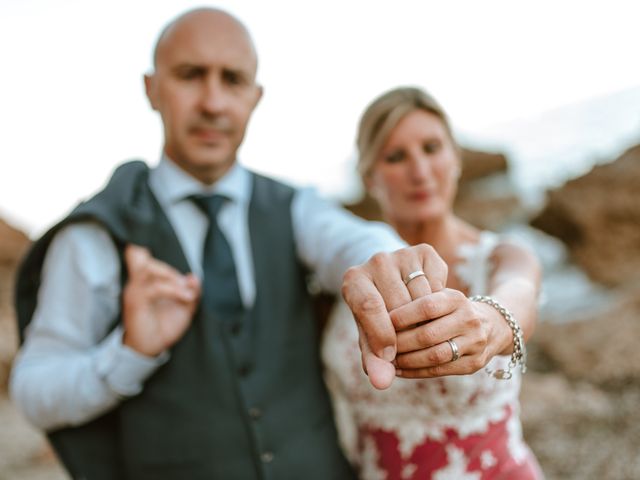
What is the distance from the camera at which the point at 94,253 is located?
141 cm

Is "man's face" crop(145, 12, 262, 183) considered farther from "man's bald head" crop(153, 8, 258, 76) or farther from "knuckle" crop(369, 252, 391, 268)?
"knuckle" crop(369, 252, 391, 268)

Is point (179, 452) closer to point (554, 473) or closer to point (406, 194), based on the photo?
point (406, 194)

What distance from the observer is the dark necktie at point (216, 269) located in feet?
4.77

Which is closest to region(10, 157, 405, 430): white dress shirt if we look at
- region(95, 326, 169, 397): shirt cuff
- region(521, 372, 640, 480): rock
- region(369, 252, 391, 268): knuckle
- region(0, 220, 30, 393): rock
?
region(95, 326, 169, 397): shirt cuff

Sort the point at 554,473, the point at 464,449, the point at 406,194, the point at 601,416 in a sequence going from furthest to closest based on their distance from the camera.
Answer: the point at 601,416, the point at 554,473, the point at 406,194, the point at 464,449

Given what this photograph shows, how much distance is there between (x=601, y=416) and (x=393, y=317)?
251 cm

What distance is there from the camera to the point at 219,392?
54.3 inches

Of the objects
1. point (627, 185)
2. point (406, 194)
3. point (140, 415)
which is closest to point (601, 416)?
point (406, 194)

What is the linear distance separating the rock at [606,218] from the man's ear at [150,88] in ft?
15.4

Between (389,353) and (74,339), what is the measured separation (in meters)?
0.88

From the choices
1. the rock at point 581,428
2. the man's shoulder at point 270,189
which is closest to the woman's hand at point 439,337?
the man's shoulder at point 270,189

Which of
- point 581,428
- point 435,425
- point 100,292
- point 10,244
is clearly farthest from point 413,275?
point 10,244

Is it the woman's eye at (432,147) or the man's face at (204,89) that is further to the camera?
the woman's eye at (432,147)

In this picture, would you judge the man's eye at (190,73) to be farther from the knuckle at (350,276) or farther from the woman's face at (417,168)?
the knuckle at (350,276)
